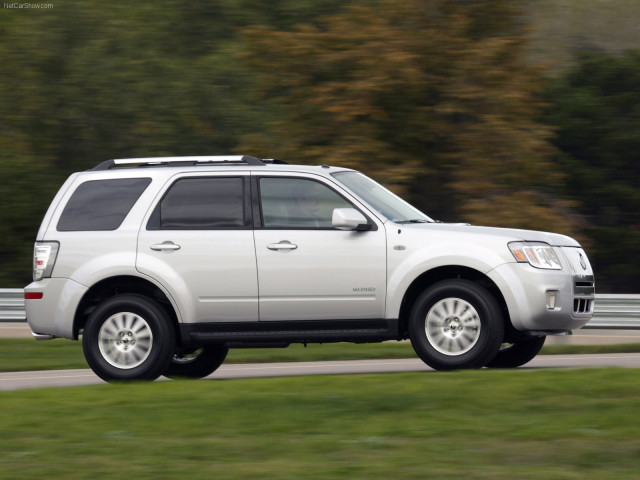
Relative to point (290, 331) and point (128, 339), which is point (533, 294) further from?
point (128, 339)

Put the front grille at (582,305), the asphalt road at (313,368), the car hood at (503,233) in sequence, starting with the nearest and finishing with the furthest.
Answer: the car hood at (503,233)
the front grille at (582,305)
the asphalt road at (313,368)

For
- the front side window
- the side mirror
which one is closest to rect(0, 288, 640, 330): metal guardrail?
the front side window

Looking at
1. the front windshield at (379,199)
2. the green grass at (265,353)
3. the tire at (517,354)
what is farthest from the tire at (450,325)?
the green grass at (265,353)

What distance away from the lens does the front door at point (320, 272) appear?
11086mm

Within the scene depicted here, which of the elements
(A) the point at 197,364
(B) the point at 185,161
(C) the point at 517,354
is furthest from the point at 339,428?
(A) the point at 197,364

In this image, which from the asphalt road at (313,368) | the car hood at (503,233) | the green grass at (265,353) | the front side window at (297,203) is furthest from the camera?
the green grass at (265,353)

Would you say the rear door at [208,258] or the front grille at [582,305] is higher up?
the rear door at [208,258]

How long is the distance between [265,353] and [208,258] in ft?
19.3

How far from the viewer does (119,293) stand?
11.7 meters

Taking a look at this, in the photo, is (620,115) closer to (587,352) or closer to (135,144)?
(135,144)

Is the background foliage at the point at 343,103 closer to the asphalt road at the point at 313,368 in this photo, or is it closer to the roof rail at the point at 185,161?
the asphalt road at the point at 313,368

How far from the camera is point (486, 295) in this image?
35.9 feet

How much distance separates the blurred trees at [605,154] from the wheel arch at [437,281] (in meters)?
29.2

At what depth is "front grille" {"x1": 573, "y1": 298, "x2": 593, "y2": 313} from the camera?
11164 mm
